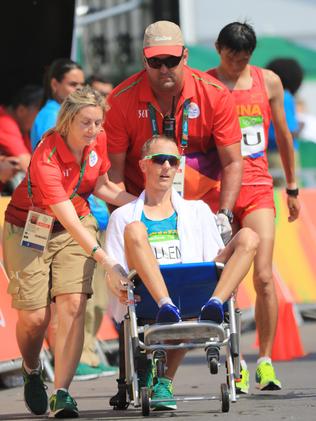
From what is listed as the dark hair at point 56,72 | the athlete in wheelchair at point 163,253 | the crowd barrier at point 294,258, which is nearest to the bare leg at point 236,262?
the athlete in wheelchair at point 163,253

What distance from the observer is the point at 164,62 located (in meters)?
8.72

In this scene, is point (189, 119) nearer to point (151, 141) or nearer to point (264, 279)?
point (151, 141)

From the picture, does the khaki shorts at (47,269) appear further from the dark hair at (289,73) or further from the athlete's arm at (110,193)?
the dark hair at (289,73)

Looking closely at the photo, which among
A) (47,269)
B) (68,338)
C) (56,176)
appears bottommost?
(68,338)

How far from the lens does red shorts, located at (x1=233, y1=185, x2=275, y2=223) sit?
950cm

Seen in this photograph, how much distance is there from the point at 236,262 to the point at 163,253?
47cm

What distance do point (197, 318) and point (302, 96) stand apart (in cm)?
1428

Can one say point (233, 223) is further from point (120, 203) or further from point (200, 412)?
point (200, 412)

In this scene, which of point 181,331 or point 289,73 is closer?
point 181,331

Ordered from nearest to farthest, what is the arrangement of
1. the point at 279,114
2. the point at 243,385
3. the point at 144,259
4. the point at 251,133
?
the point at 144,259
the point at 243,385
the point at 251,133
the point at 279,114

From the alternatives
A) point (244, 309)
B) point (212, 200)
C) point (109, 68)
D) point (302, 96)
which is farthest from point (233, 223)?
point (109, 68)

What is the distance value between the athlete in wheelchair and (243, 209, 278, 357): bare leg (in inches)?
44.1

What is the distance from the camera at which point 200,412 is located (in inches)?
321

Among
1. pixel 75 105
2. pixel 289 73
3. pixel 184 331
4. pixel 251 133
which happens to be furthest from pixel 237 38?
pixel 289 73
